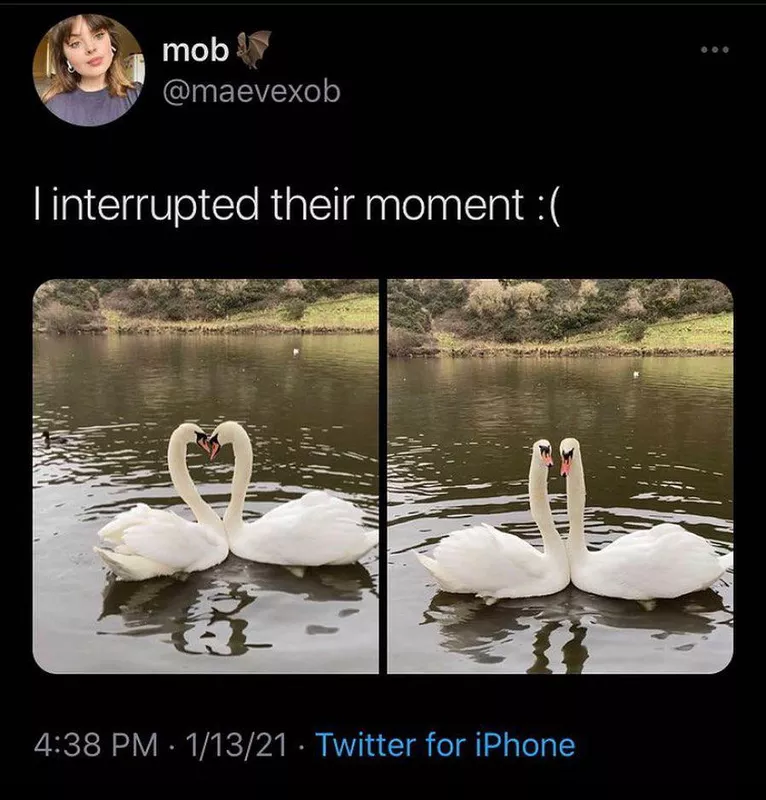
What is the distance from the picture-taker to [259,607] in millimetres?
4734

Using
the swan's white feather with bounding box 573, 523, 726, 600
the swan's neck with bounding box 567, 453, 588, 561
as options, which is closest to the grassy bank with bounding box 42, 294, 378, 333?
the swan's neck with bounding box 567, 453, 588, 561

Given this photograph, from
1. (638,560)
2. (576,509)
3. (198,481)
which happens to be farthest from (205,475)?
(638,560)

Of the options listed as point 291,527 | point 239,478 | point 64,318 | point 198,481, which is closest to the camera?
point 64,318

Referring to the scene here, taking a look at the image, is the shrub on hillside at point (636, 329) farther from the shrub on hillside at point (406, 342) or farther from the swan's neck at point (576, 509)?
the shrub on hillside at point (406, 342)

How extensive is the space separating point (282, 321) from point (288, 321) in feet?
0.08

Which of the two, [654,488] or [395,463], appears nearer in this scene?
[395,463]

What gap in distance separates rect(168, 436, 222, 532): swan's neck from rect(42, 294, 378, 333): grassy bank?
19.6 inches

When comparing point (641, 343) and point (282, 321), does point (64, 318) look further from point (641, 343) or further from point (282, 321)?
point (641, 343)

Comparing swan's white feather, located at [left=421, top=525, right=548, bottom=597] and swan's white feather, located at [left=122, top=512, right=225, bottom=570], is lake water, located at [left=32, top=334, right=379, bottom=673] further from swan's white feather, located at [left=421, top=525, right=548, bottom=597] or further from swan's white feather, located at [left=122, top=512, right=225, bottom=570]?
swan's white feather, located at [left=421, top=525, right=548, bottom=597]

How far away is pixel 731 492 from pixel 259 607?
199cm
